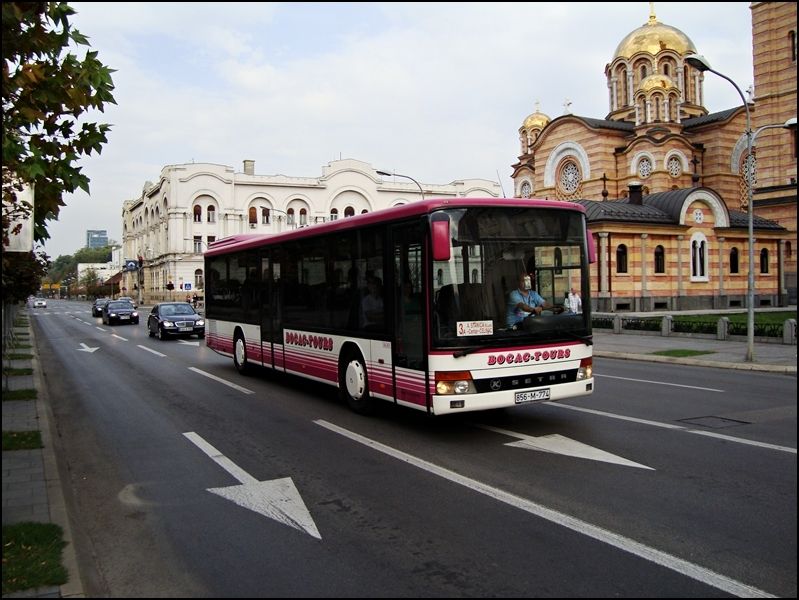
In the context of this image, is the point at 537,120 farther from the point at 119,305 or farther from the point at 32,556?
the point at 32,556

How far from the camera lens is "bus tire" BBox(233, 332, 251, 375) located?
50.7 ft

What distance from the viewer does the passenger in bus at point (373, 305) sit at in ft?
31.1

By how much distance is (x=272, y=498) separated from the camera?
6.39m

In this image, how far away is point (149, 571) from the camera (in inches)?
190

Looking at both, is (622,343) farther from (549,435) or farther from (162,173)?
(162,173)

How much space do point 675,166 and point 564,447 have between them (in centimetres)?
4915

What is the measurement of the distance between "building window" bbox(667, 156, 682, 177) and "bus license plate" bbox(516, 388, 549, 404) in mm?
47639

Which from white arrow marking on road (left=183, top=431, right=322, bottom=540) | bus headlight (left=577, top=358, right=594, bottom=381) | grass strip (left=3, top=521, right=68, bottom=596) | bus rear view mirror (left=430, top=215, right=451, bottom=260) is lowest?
white arrow marking on road (left=183, top=431, right=322, bottom=540)

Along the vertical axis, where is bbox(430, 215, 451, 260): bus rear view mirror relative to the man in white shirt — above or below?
above

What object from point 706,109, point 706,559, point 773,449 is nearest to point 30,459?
point 706,559

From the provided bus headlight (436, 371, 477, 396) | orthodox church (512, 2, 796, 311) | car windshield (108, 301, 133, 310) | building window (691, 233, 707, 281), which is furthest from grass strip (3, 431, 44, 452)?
building window (691, 233, 707, 281)

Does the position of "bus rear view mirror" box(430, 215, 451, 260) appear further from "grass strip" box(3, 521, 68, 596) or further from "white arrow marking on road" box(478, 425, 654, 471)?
"grass strip" box(3, 521, 68, 596)

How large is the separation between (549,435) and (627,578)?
14.1 ft

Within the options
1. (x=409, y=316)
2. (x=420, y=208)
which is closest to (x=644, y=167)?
(x=420, y=208)
